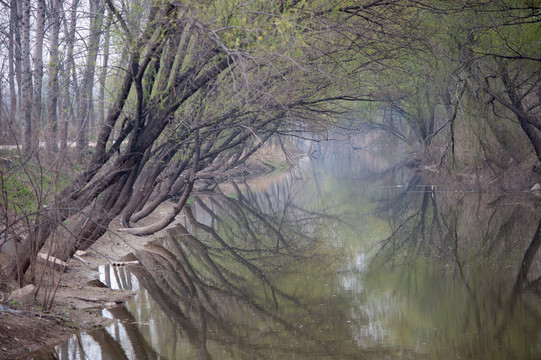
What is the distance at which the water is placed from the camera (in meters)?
7.34

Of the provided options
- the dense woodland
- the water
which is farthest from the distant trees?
the water

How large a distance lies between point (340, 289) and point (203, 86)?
18.2 feet

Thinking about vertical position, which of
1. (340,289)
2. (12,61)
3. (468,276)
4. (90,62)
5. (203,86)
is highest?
(12,61)

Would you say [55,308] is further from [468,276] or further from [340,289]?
[468,276]

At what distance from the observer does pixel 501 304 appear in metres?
8.66

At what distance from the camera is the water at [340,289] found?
7344 millimetres

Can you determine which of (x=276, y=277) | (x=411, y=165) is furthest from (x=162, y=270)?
(x=411, y=165)

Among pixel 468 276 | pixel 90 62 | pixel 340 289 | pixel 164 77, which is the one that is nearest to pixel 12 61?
pixel 90 62

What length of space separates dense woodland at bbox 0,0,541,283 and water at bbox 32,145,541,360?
5.52 feet

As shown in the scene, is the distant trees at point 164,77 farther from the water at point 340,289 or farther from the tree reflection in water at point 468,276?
the tree reflection in water at point 468,276

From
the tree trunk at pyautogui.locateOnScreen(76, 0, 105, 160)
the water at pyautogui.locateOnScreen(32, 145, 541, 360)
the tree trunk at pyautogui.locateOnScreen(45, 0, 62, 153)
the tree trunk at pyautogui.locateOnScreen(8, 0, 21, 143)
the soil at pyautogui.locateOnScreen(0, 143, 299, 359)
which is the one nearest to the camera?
the soil at pyautogui.locateOnScreen(0, 143, 299, 359)

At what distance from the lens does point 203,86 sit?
515 inches

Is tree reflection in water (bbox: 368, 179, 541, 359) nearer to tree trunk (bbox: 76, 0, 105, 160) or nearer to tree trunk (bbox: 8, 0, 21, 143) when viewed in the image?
tree trunk (bbox: 76, 0, 105, 160)

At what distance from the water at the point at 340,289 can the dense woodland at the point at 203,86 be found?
1681 millimetres
